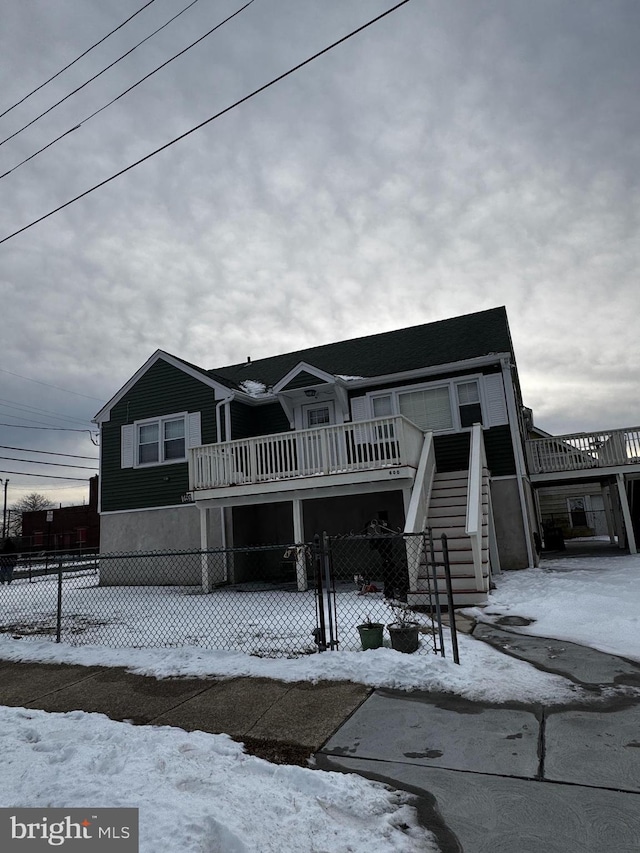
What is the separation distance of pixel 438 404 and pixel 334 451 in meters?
4.00

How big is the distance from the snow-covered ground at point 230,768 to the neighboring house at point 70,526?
36293mm

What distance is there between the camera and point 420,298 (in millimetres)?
17219

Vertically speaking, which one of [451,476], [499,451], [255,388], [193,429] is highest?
[255,388]

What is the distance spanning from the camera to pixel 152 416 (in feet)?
53.8

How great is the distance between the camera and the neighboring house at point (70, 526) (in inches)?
1544

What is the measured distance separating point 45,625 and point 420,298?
47.2 feet

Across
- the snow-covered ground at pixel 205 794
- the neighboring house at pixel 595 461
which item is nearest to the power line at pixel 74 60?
the snow-covered ground at pixel 205 794

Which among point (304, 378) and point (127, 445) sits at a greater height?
point (304, 378)

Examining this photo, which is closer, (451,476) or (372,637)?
(372,637)

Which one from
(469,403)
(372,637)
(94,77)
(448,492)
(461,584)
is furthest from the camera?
(469,403)

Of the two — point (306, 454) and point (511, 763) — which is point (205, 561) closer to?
point (306, 454)

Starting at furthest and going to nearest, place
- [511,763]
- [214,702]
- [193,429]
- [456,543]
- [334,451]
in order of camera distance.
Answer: [193,429] → [334,451] → [456,543] → [214,702] → [511,763]

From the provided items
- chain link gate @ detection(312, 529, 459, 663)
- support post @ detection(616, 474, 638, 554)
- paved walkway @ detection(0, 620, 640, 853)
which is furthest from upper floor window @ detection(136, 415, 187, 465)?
support post @ detection(616, 474, 638, 554)

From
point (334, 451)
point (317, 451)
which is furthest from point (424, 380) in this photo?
point (317, 451)
